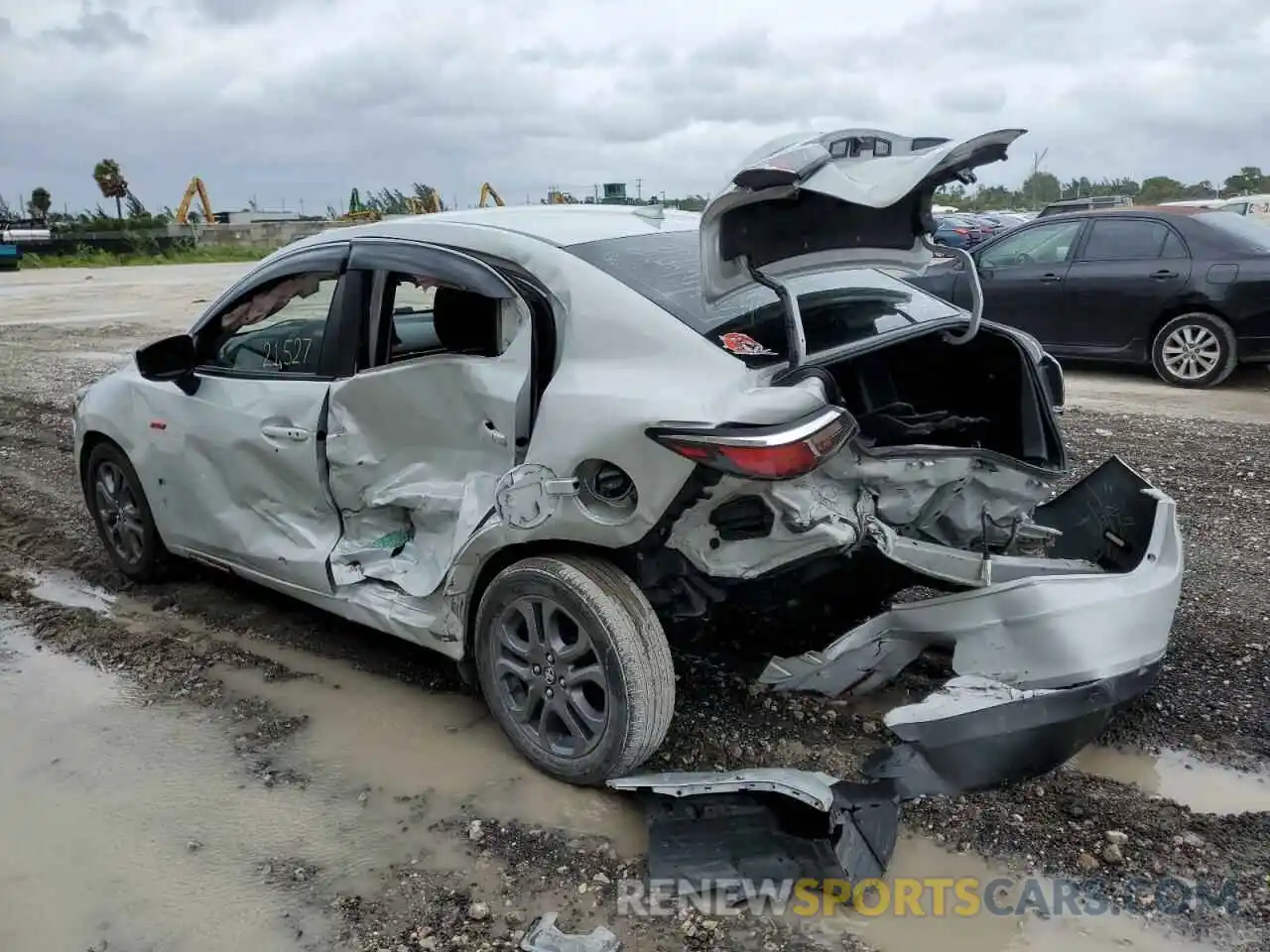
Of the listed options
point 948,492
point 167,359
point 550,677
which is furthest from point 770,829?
point 167,359

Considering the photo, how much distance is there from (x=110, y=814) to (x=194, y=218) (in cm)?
4638

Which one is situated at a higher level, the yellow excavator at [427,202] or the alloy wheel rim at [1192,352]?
the yellow excavator at [427,202]

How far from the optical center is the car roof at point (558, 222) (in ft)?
11.6

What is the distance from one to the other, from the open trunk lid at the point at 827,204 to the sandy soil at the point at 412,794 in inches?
43.9

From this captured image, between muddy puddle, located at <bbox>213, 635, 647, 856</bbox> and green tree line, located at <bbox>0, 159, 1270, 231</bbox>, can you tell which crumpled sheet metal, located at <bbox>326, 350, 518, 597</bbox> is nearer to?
muddy puddle, located at <bbox>213, 635, 647, 856</bbox>

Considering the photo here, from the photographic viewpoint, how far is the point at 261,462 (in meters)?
4.07

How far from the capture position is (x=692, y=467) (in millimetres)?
2779

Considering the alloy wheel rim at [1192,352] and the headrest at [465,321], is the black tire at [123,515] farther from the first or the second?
the alloy wheel rim at [1192,352]

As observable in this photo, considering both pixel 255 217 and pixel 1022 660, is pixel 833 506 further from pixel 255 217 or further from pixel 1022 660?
pixel 255 217

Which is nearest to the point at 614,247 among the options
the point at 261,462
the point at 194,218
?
the point at 261,462

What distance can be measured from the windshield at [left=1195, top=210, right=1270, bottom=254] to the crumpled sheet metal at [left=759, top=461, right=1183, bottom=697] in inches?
269

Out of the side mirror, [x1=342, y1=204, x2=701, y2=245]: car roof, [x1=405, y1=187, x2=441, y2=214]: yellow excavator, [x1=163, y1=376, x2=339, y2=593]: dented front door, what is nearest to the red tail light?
[x1=342, y1=204, x2=701, y2=245]: car roof

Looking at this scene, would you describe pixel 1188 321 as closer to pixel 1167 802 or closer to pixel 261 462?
pixel 1167 802

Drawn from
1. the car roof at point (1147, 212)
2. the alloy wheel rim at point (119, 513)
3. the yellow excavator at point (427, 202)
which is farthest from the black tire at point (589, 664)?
the yellow excavator at point (427, 202)
